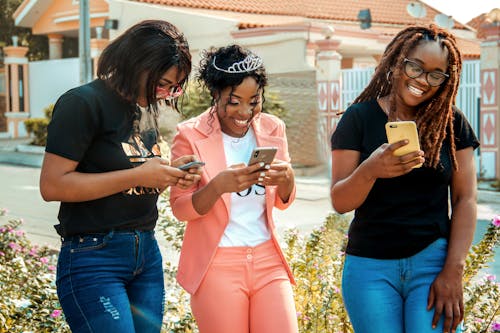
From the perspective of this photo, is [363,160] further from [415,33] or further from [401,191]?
[415,33]

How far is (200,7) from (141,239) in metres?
20.9

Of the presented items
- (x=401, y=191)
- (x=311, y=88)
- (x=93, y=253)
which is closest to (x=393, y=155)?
(x=401, y=191)

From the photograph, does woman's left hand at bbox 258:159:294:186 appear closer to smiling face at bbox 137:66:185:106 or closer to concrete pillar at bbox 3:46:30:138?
smiling face at bbox 137:66:185:106

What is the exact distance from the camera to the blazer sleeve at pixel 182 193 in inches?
119

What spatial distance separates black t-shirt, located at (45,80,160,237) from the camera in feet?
8.25

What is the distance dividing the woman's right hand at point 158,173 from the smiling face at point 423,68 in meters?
0.91

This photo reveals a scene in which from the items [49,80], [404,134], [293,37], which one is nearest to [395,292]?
[404,134]

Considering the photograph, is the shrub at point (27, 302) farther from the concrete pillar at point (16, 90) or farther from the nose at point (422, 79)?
the concrete pillar at point (16, 90)

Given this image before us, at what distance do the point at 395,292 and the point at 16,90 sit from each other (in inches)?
1015

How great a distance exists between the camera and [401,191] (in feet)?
8.96

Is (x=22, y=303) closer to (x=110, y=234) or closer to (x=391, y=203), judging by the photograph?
(x=110, y=234)

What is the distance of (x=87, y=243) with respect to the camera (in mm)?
2594

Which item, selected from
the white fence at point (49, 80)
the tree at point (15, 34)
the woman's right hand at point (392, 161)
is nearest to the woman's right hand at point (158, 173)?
the woman's right hand at point (392, 161)

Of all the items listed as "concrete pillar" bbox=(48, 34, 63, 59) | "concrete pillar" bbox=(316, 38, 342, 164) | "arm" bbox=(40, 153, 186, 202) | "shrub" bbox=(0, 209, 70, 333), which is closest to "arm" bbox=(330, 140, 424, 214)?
"arm" bbox=(40, 153, 186, 202)
